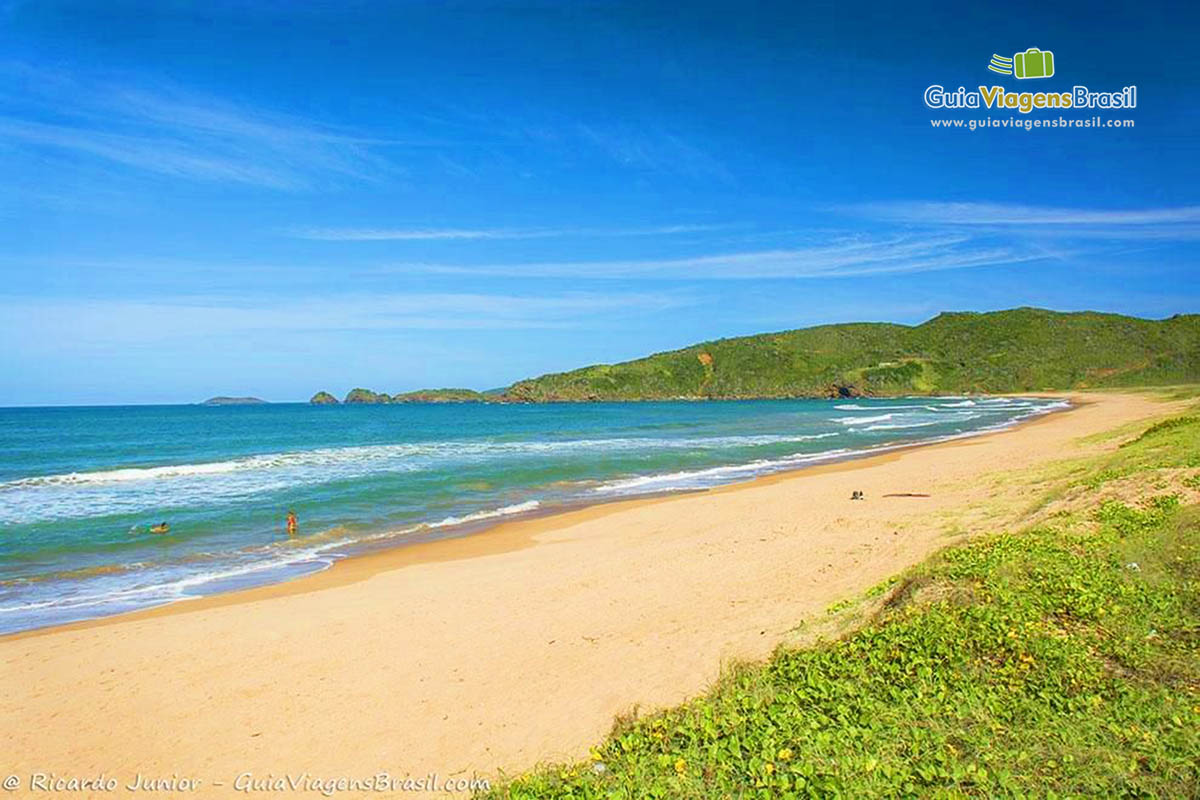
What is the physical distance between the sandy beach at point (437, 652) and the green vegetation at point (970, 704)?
1139 millimetres

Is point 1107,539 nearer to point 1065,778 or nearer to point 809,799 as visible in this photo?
point 1065,778

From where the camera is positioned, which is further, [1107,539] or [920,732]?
[1107,539]

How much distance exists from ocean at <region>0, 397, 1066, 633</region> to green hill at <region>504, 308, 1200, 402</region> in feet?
267

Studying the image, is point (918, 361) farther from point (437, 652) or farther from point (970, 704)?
point (970, 704)

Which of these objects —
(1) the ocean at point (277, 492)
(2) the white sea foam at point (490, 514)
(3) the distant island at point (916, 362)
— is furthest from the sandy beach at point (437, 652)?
(3) the distant island at point (916, 362)

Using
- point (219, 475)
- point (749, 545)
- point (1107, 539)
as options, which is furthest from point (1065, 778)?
point (219, 475)

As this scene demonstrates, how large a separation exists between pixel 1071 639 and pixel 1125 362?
132768 millimetres

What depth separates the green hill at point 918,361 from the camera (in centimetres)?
11450

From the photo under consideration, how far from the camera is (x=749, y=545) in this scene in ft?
43.9

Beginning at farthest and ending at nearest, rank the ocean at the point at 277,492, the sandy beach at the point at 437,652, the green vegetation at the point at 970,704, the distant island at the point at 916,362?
the distant island at the point at 916,362, the ocean at the point at 277,492, the sandy beach at the point at 437,652, the green vegetation at the point at 970,704

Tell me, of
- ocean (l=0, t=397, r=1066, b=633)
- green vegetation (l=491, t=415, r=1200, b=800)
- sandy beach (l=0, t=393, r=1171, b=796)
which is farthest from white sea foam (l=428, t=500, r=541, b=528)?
green vegetation (l=491, t=415, r=1200, b=800)

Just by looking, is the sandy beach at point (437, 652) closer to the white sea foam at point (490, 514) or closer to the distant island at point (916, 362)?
the white sea foam at point (490, 514)

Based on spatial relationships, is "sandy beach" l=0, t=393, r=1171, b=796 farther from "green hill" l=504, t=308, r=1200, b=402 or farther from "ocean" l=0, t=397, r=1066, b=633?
"green hill" l=504, t=308, r=1200, b=402

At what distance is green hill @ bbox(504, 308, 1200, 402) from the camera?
114500mm
